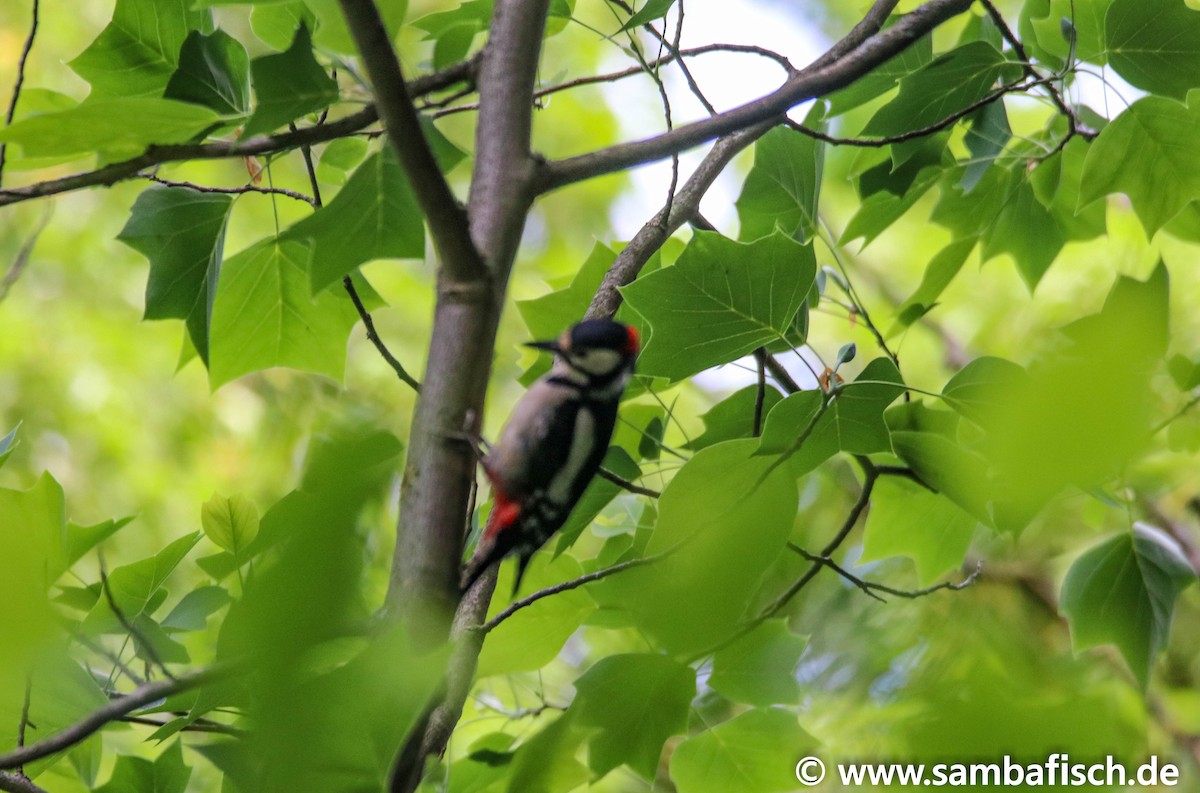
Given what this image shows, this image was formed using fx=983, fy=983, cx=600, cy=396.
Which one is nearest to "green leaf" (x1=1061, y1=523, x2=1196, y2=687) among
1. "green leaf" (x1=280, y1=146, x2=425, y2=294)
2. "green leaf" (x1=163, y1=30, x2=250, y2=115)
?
"green leaf" (x1=280, y1=146, x2=425, y2=294)

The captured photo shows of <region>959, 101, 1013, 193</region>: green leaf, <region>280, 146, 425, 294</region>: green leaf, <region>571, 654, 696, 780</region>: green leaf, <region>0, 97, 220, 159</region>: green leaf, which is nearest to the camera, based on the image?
<region>0, 97, 220, 159</region>: green leaf

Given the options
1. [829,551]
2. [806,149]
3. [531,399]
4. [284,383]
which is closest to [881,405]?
[829,551]

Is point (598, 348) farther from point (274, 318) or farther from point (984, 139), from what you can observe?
point (984, 139)

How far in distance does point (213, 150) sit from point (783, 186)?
1.00 m

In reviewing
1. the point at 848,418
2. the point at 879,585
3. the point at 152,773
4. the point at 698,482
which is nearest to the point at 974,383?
the point at 848,418

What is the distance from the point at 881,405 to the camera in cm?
126

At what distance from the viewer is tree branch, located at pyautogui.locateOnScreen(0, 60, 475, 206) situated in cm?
98

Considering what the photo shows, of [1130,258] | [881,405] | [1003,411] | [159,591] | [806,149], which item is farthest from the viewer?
[1130,258]

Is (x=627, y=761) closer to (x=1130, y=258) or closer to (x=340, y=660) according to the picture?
(x=340, y=660)

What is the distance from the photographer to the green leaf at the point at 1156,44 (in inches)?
62.4

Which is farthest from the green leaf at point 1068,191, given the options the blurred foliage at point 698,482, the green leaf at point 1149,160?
the green leaf at point 1149,160

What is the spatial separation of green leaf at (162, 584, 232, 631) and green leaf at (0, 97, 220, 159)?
2.30 ft

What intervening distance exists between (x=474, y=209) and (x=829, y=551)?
2.47 ft

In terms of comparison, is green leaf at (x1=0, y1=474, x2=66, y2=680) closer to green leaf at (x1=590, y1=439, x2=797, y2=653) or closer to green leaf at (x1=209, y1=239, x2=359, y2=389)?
green leaf at (x1=590, y1=439, x2=797, y2=653)
